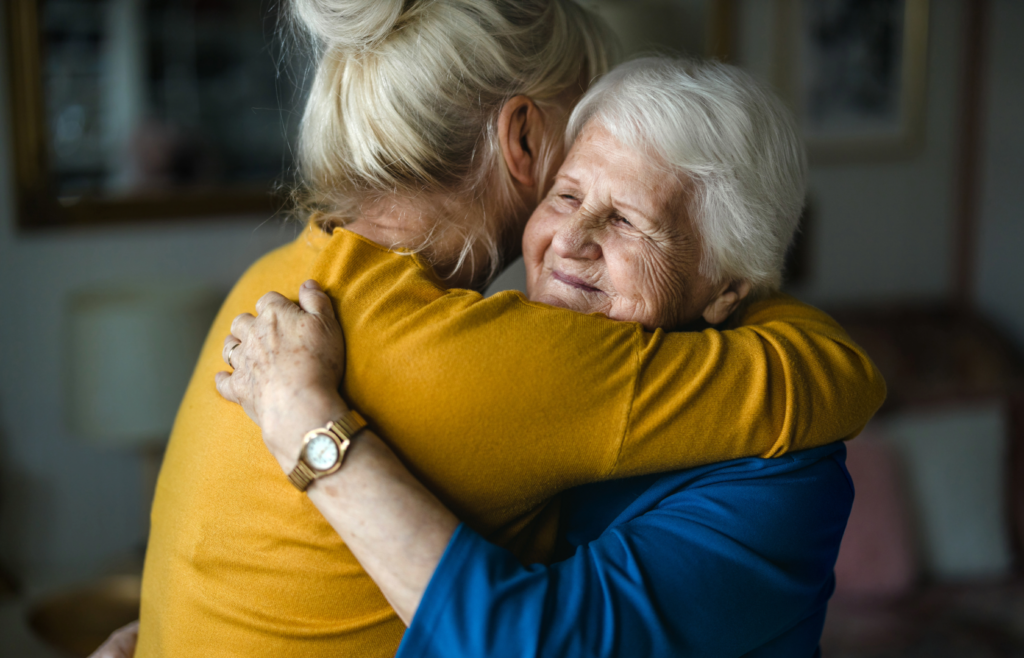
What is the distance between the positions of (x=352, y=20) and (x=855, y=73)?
3.39 meters

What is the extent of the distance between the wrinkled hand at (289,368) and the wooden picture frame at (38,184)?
1987 millimetres

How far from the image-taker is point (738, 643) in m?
0.82

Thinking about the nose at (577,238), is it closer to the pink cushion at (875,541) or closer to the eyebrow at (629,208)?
the eyebrow at (629,208)

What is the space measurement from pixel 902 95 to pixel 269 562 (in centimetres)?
382

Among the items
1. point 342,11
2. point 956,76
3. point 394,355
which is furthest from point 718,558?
point 956,76

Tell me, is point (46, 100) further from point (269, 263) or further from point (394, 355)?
point (394, 355)

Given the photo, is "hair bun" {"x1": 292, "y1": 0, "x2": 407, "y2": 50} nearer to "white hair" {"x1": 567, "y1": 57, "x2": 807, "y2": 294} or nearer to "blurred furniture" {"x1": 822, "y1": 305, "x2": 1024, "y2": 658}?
"white hair" {"x1": 567, "y1": 57, "x2": 807, "y2": 294}

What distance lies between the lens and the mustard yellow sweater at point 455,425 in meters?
0.73

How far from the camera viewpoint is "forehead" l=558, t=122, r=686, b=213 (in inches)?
36.7

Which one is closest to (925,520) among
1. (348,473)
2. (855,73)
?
(855,73)

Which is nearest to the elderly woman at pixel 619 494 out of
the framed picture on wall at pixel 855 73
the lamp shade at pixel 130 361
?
the lamp shade at pixel 130 361

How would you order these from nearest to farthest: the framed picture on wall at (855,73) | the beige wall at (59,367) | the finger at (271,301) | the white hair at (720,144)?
the finger at (271,301)
the white hair at (720,144)
the beige wall at (59,367)
the framed picture on wall at (855,73)

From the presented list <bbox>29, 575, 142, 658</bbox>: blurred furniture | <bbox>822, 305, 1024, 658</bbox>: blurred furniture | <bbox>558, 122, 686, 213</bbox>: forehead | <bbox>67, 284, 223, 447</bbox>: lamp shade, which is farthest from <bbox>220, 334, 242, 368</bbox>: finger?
<bbox>822, 305, 1024, 658</bbox>: blurred furniture

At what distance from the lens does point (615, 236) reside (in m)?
0.96
